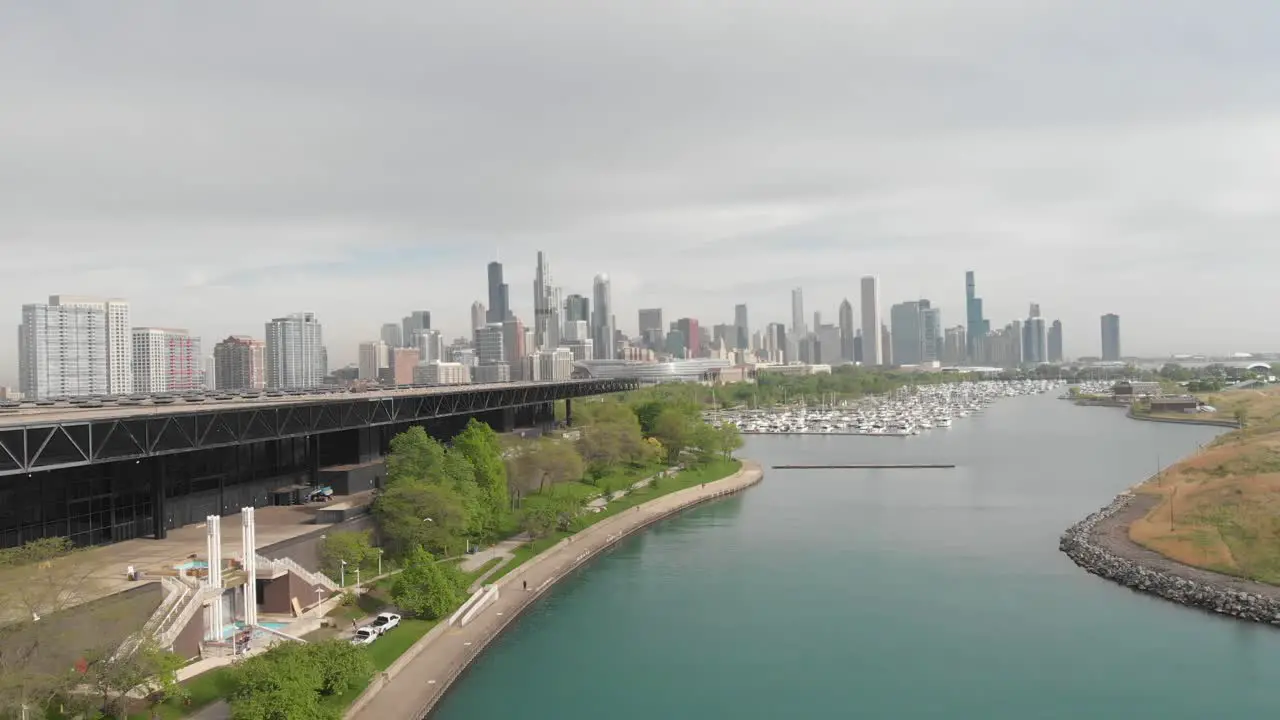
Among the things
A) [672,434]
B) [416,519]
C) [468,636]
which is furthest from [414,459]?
[672,434]

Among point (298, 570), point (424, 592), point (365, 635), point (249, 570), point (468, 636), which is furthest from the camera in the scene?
point (424, 592)

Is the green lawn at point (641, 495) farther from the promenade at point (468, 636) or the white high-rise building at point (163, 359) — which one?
the white high-rise building at point (163, 359)

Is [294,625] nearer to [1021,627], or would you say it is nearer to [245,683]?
[245,683]

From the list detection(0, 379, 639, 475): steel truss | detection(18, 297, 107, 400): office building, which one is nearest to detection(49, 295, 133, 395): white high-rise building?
detection(18, 297, 107, 400): office building

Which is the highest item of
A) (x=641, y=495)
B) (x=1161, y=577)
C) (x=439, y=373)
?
(x=439, y=373)

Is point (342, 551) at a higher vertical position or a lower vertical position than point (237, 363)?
lower

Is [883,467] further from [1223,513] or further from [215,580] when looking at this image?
[215,580]
